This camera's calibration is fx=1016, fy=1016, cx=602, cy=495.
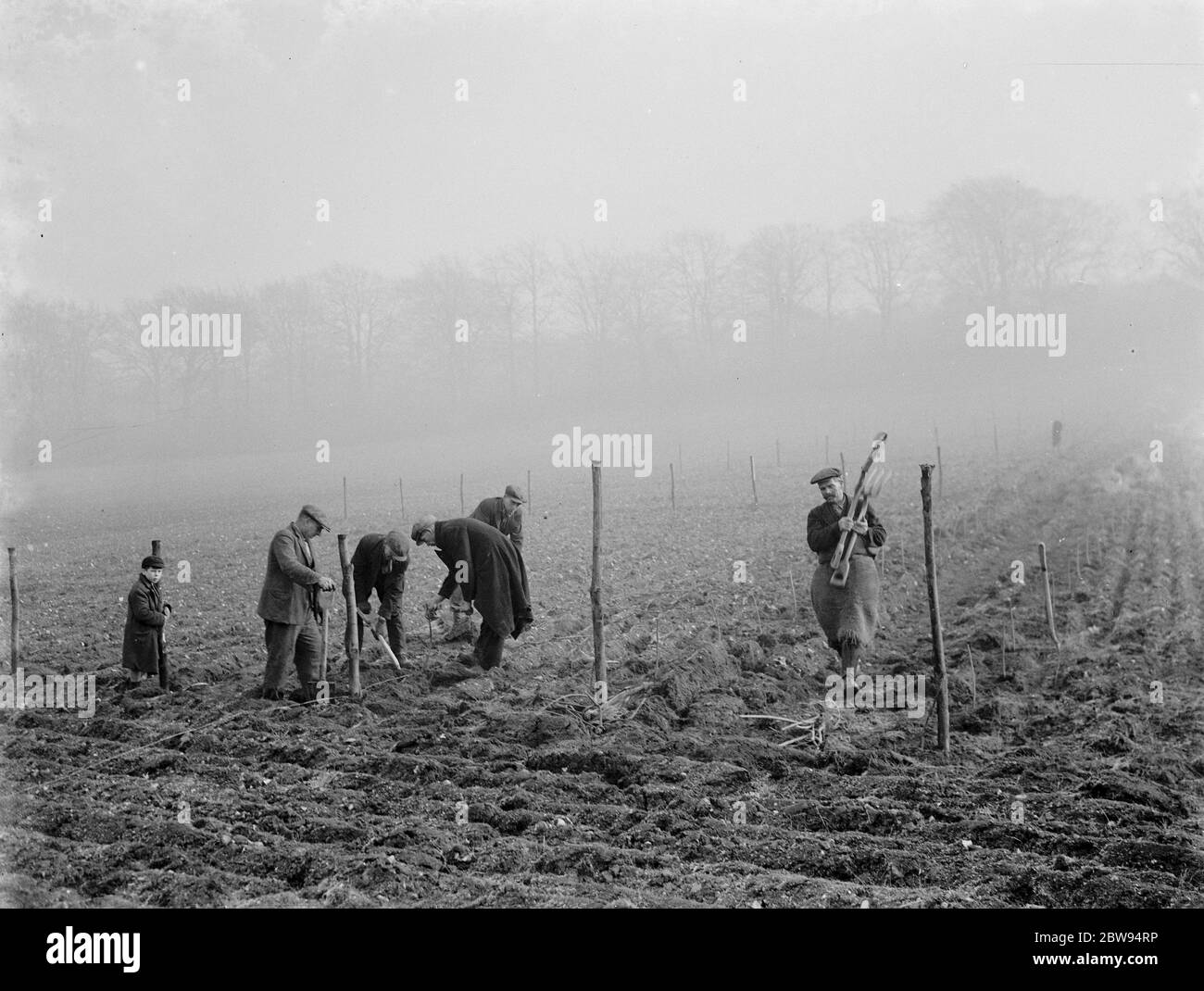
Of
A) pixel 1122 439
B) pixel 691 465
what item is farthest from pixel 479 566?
pixel 1122 439

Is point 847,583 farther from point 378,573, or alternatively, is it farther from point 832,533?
point 378,573

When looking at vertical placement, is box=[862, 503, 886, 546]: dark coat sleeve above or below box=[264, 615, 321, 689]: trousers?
above

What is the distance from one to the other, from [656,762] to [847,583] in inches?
99.1

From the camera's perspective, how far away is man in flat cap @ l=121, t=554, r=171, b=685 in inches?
373

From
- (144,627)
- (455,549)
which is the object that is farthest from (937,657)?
(144,627)

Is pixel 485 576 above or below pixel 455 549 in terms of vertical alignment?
below

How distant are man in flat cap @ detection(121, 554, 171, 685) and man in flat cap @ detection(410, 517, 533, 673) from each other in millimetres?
2455

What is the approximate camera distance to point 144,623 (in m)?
9.55

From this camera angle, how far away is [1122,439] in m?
36.1

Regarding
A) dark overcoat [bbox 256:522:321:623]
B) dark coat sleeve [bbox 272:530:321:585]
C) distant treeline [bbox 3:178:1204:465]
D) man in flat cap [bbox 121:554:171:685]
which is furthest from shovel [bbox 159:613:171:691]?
distant treeline [bbox 3:178:1204:465]

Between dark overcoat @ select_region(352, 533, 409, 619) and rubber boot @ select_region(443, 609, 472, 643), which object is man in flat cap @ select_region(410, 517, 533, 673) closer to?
dark overcoat @ select_region(352, 533, 409, 619)

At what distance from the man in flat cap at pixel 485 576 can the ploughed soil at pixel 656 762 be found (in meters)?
0.48

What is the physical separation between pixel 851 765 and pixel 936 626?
128cm

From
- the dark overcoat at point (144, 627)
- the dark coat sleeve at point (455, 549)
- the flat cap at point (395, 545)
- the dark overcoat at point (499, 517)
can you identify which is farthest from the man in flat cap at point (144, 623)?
the dark overcoat at point (499, 517)
